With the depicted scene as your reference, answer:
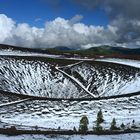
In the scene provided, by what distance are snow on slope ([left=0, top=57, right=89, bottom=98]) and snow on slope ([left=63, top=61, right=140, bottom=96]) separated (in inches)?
217

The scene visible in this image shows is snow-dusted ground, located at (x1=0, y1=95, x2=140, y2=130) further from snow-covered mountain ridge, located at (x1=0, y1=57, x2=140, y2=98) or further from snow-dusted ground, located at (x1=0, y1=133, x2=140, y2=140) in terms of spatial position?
snow-dusted ground, located at (x1=0, y1=133, x2=140, y2=140)

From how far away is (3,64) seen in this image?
127 meters

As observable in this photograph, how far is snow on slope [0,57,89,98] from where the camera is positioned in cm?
11262

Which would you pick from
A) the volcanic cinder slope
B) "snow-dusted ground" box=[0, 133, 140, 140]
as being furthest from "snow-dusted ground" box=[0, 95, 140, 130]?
"snow-dusted ground" box=[0, 133, 140, 140]

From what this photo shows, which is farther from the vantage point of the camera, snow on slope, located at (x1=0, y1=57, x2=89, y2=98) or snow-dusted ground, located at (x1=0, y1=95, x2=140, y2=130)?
snow on slope, located at (x1=0, y1=57, x2=89, y2=98)

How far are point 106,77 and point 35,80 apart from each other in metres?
24.4

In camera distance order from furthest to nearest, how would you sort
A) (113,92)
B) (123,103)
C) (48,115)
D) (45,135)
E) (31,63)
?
(31,63), (113,92), (123,103), (48,115), (45,135)

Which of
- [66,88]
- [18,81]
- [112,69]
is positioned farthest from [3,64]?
[112,69]

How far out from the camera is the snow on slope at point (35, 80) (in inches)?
4434

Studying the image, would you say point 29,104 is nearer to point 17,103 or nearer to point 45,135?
point 17,103

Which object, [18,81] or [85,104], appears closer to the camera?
[85,104]

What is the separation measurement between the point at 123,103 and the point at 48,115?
61.1ft

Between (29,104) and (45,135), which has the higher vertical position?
(45,135)

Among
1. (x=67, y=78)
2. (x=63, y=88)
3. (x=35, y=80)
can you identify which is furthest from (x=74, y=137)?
(x=67, y=78)
